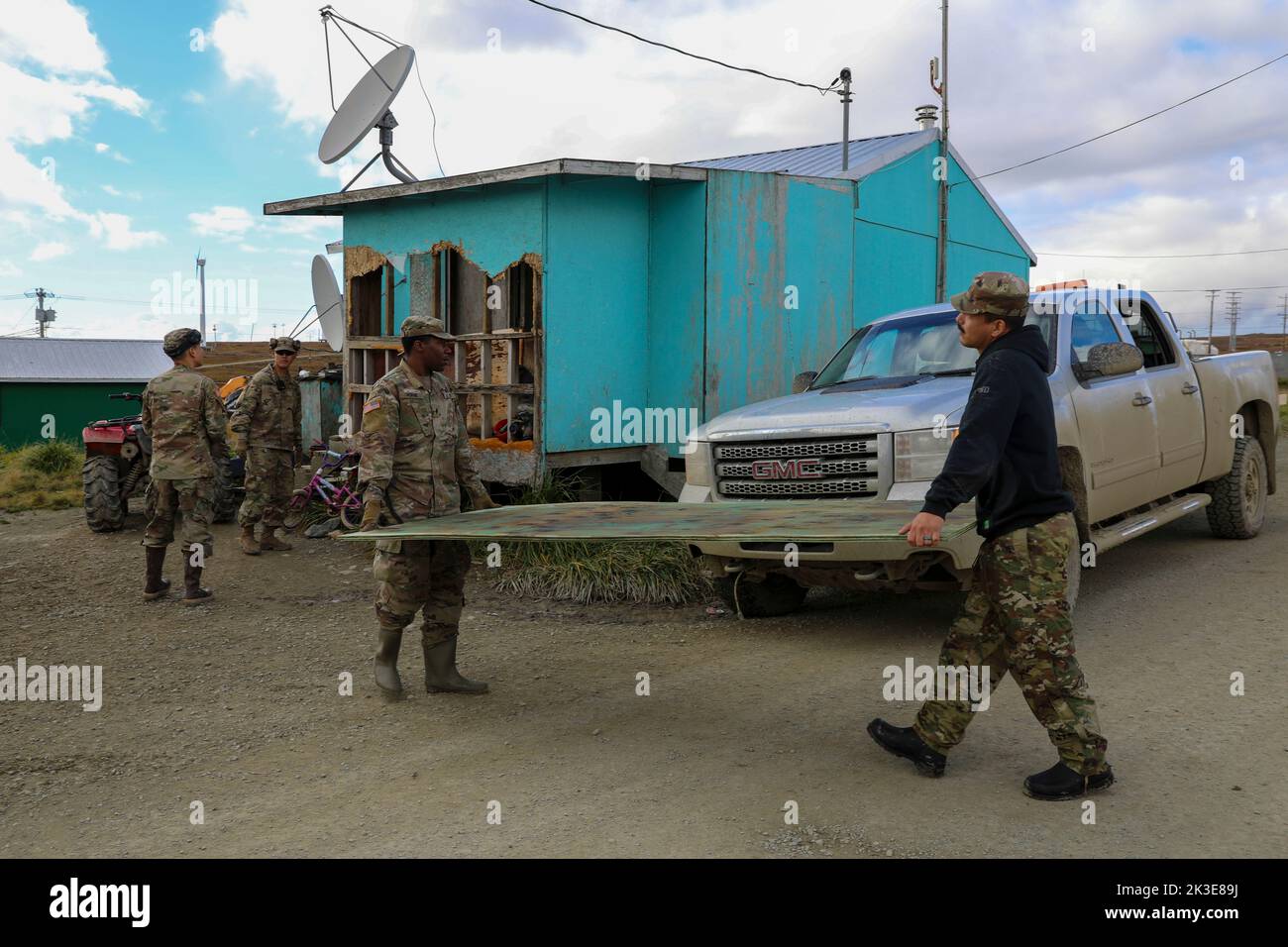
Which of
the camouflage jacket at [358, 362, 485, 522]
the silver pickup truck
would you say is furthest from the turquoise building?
the camouflage jacket at [358, 362, 485, 522]

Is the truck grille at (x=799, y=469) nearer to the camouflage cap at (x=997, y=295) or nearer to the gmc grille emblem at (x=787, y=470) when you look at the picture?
the gmc grille emblem at (x=787, y=470)

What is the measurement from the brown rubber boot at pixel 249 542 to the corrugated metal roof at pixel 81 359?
64.6ft

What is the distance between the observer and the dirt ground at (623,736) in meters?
3.70

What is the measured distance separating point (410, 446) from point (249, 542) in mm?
5034

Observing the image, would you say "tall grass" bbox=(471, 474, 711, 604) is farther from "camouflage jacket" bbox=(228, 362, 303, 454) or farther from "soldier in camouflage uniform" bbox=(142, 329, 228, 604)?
"camouflage jacket" bbox=(228, 362, 303, 454)

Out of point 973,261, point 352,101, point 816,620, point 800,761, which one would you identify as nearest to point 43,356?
point 352,101

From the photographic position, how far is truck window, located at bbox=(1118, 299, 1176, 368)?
7570 mm

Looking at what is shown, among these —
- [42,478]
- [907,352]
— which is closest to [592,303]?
[907,352]

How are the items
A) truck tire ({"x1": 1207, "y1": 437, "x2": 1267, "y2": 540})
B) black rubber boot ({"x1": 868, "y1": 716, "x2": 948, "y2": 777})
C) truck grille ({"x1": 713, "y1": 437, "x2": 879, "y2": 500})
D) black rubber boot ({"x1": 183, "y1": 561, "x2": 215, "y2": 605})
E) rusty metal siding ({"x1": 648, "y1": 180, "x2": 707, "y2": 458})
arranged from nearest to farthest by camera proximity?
black rubber boot ({"x1": 868, "y1": 716, "x2": 948, "y2": 777}) → truck grille ({"x1": 713, "y1": 437, "x2": 879, "y2": 500}) → black rubber boot ({"x1": 183, "y1": 561, "x2": 215, "y2": 605}) → truck tire ({"x1": 1207, "y1": 437, "x2": 1267, "y2": 540}) → rusty metal siding ({"x1": 648, "y1": 180, "x2": 707, "y2": 458})

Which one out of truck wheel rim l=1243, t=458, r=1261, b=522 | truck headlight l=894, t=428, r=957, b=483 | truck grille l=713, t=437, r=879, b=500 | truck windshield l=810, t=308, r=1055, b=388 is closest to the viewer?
truck headlight l=894, t=428, r=957, b=483

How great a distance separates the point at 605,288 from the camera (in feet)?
30.9

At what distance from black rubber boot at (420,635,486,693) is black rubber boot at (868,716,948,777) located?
216cm

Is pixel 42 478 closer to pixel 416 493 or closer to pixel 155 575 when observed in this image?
pixel 155 575
